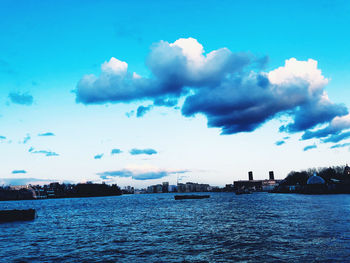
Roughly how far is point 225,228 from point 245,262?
20798 mm

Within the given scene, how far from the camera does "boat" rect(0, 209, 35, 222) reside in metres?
71.4

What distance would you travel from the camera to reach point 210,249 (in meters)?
29.5

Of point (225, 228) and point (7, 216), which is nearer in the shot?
point (225, 228)

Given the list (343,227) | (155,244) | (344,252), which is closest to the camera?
(344,252)

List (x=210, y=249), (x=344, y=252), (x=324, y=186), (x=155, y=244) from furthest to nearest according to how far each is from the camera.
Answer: (x=324, y=186) → (x=155, y=244) → (x=210, y=249) → (x=344, y=252)

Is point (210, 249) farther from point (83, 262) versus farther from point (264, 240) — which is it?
point (83, 262)

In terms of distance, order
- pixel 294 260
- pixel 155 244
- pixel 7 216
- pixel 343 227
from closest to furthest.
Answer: pixel 294 260, pixel 155 244, pixel 343 227, pixel 7 216

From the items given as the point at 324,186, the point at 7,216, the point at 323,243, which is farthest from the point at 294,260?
the point at 324,186

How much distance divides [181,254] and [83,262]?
359 inches

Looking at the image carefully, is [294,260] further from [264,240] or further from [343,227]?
[343,227]

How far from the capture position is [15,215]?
240 feet

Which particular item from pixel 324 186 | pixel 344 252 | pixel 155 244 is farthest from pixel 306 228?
pixel 324 186

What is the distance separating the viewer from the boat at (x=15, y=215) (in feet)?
234

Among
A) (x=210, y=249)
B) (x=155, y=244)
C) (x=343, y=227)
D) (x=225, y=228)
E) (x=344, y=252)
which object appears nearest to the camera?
(x=344, y=252)
